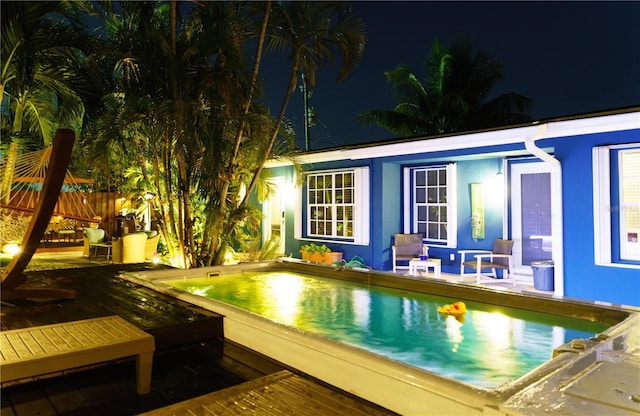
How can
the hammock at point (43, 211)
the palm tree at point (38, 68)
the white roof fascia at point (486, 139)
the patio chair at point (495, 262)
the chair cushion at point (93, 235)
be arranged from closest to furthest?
1. the hammock at point (43, 211)
2. the white roof fascia at point (486, 139)
3. the palm tree at point (38, 68)
4. the patio chair at point (495, 262)
5. the chair cushion at point (93, 235)

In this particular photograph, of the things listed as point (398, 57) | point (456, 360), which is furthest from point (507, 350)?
point (398, 57)

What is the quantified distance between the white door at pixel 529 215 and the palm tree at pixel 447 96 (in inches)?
369

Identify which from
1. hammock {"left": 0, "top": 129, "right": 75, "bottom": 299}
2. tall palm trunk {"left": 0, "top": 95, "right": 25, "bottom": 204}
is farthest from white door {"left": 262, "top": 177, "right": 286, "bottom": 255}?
hammock {"left": 0, "top": 129, "right": 75, "bottom": 299}

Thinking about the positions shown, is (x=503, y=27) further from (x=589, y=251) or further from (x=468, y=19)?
(x=589, y=251)

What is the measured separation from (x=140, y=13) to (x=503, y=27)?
23134 millimetres

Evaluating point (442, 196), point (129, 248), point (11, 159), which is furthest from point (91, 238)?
point (442, 196)

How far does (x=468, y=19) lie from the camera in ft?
82.0

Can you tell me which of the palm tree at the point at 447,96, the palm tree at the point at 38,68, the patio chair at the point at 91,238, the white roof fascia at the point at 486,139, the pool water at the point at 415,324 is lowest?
the pool water at the point at 415,324

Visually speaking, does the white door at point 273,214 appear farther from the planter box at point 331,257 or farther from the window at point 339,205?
the planter box at point 331,257

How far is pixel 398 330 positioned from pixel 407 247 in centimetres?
534

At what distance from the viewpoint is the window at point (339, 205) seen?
10883mm

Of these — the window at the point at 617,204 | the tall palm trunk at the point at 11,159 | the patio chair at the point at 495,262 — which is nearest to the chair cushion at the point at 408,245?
the patio chair at the point at 495,262

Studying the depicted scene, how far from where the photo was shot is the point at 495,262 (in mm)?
9078

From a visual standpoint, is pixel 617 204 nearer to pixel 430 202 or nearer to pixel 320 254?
pixel 430 202
